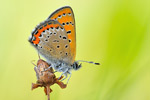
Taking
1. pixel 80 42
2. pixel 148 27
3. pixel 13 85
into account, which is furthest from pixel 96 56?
pixel 13 85

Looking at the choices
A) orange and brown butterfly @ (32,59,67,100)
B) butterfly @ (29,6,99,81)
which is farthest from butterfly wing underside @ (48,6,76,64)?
orange and brown butterfly @ (32,59,67,100)

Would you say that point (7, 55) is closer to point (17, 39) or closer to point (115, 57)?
point (17, 39)

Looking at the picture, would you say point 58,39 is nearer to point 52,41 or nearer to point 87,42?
point 52,41

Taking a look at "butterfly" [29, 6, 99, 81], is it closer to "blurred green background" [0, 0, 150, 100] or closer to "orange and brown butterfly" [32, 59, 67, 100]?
"orange and brown butterfly" [32, 59, 67, 100]

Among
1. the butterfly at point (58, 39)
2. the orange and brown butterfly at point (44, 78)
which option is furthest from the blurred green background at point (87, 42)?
the orange and brown butterfly at point (44, 78)

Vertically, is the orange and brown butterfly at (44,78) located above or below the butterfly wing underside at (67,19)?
below

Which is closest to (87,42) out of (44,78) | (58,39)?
(58,39)

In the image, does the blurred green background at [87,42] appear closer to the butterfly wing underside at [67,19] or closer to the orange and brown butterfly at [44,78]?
the butterfly wing underside at [67,19]
